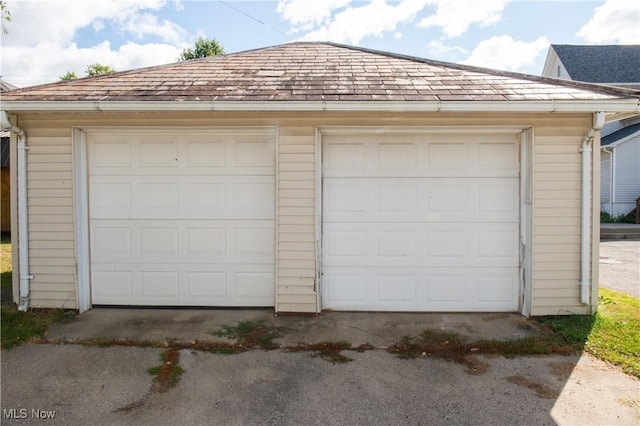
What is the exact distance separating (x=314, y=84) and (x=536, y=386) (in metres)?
3.87

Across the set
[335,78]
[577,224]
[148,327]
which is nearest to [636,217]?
[577,224]

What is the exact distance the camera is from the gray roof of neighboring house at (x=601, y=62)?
17953mm

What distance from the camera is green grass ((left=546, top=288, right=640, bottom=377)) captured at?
358cm

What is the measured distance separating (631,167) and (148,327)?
19.1 meters

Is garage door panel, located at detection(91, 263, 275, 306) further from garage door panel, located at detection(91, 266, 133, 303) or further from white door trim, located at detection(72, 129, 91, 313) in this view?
white door trim, located at detection(72, 129, 91, 313)

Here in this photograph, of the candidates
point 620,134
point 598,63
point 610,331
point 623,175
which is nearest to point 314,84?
point 610,331

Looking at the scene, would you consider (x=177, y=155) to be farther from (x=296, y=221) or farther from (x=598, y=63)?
(x=598, y=63)

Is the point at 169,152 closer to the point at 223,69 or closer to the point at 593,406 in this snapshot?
the point at 223,69

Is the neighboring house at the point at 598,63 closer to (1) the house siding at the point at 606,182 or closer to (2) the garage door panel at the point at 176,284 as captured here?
(1) the house siding at the point at 606,182

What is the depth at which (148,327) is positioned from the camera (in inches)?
170

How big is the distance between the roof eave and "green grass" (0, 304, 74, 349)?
7.87 ft

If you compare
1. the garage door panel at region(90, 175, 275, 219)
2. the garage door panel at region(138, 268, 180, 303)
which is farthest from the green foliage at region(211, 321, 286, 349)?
the garage door panel at region(90, 175, 275, 219)

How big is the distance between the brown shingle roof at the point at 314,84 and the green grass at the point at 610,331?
2.51 metres

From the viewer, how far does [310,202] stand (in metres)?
4.72
